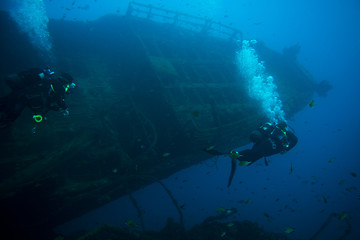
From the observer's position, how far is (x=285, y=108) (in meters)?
12.1

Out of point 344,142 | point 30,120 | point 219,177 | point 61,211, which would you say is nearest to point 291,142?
point 61,211

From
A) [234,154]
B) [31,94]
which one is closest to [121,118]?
[31,94]

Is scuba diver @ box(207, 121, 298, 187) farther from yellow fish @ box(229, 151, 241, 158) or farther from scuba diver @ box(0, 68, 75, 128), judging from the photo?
scuba diver @ box(0, 68, 75, 128)

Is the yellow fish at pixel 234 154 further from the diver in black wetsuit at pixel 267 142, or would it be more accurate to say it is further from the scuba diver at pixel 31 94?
the scuba diver at pixel 31 94

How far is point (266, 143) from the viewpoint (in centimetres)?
609

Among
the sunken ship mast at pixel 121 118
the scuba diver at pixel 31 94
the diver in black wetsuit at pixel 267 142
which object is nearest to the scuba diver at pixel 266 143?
the diver in black wetsuit at pixel 267 142

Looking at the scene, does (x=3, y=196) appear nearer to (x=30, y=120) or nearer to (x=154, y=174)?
(x=30, y=120)

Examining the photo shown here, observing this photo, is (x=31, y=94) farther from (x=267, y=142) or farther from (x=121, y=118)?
(x=267, y=142)

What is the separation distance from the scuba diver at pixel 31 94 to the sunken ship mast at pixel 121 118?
1.10m

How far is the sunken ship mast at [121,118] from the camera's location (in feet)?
16.1

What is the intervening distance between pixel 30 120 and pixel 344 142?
483 feet

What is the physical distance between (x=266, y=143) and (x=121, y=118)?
4.69 m

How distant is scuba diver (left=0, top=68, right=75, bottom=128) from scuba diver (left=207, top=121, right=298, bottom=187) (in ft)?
13.2

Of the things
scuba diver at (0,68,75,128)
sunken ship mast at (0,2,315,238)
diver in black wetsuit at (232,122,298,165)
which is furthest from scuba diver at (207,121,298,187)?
scuba diver at (0,68,75,128)
